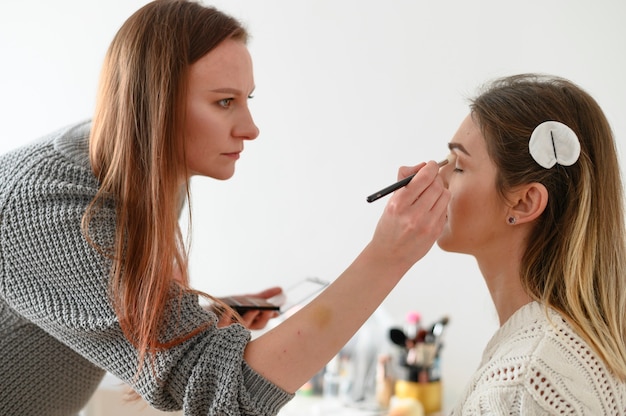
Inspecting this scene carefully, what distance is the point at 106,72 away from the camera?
1208 millimetres

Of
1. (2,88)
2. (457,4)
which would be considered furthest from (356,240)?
(2,88)

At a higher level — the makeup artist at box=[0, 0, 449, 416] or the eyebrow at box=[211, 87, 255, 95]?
the eyebrow at box=[211, 87, 255, 95]

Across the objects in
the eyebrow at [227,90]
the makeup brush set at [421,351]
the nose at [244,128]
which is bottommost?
the makeup brush set at [421,351]

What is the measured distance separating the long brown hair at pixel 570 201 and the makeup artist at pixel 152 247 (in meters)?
0.16

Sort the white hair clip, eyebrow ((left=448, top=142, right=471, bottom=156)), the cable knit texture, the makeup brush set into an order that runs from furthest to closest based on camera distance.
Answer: the makeup brush set, eyebrow ((left=448, top=142, right=471, bottom=156)), the white hair clip, the cable knit texture

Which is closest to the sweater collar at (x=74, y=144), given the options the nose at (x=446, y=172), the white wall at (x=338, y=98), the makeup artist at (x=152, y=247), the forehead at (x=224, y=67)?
the makeup artist at (x=152, y=247)

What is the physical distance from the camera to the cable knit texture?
100cm

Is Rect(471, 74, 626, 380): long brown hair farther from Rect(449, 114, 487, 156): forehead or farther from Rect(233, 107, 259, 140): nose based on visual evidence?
Rect(233, 107, 259, 140): nose

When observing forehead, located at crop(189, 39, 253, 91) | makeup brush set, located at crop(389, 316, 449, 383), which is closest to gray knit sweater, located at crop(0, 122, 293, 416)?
forehead, located at crop(189, 39, 253, 91)

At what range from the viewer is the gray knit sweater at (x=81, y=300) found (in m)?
1.01

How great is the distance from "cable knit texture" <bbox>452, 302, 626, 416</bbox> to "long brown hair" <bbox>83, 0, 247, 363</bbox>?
44 cm

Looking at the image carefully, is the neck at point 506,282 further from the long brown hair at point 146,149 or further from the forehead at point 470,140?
the long brown hair at point 146,149

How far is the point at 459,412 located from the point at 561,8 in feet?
4.01

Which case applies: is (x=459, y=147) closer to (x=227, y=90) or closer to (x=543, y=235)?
(x=543, y=235)
